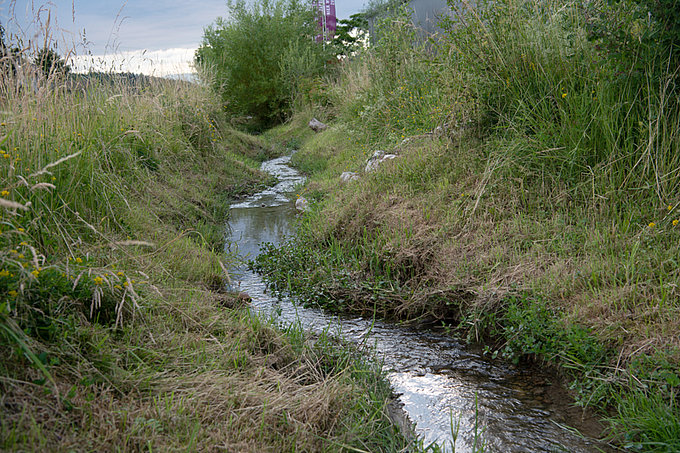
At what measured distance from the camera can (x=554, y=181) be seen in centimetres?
412

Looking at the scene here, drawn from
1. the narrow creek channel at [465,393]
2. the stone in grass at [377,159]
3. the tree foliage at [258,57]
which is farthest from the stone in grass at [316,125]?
the narrow creek channel at [465,393]

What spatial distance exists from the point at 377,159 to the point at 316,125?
29.4 ft

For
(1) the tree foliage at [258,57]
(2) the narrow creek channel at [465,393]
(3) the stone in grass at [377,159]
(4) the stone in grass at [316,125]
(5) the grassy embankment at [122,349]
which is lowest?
(2) the narrow creek channel at [465,393]

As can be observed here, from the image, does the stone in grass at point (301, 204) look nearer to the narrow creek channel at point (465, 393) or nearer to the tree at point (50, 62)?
the narrow creek channel at point (465, 393)

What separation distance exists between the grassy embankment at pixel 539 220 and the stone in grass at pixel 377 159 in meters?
0.25

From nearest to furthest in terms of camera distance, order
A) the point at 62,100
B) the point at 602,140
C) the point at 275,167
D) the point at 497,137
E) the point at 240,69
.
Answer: the point at 602,140, the point at 62,100, the point at 497,137, the point at 275,167, the point at 240,69

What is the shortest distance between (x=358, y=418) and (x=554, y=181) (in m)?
2.83

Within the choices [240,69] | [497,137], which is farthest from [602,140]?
[240,69]

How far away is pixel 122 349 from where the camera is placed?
7.70ft

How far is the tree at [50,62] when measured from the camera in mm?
3834

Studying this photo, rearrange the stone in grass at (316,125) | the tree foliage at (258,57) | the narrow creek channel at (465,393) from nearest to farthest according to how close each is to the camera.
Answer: the narrow creek channel at (465,393) → the stone in grass at (316,125) → the tree foliage at (258,57)

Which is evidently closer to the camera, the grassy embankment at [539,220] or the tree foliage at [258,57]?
the grassy embankment at [539,220]

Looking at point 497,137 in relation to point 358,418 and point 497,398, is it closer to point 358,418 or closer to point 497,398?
point 497,398

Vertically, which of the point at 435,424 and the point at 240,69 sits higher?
the point at 240,69
